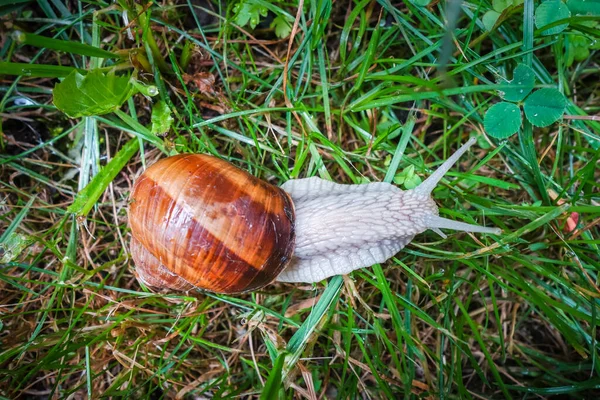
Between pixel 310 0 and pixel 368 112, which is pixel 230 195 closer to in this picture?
pixel 368 112

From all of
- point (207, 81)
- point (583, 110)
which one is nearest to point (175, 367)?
point (207, 81)

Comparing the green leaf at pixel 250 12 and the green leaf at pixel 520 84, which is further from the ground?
the green leaf at pixel 250 12

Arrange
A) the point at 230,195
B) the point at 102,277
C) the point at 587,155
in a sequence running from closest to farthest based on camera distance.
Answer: the point at 230,195 → the point at 587,155 → the point at 102,277

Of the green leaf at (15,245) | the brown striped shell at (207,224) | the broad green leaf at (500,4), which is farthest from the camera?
the green leaf at (15,245)

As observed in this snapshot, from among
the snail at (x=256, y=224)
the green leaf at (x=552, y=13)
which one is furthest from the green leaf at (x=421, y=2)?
the snail at (x=256, y=224)

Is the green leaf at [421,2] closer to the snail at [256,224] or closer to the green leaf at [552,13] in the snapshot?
the green leaf at [552,13]
